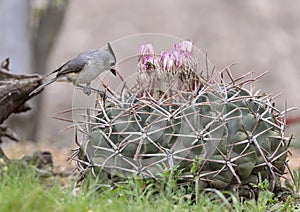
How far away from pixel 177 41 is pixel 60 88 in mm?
11923

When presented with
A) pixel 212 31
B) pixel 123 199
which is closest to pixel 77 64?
pixel 123 199

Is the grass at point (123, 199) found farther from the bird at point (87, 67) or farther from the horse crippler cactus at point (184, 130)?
the bird at point (87, 67)

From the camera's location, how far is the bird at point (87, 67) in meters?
2.62

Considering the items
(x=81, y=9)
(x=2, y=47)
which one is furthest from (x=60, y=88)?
(x=2, y=47)

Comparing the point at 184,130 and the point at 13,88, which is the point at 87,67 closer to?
the point at 184,130

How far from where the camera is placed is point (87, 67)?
2.62 metres

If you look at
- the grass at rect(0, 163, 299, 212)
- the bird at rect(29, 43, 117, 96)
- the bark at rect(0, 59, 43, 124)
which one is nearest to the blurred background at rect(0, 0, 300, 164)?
the bark at rect(0, 59, 43, 124)

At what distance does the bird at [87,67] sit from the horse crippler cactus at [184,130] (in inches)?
5.1

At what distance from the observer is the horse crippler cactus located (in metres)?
2.51

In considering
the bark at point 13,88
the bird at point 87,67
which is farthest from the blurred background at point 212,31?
the bird at point 87,67

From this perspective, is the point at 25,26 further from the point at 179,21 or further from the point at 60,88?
the point at 179,21

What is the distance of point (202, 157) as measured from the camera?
2.49 metres

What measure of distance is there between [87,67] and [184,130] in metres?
0.47

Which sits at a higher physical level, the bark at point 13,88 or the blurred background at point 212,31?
the blurred background at point 212,31
